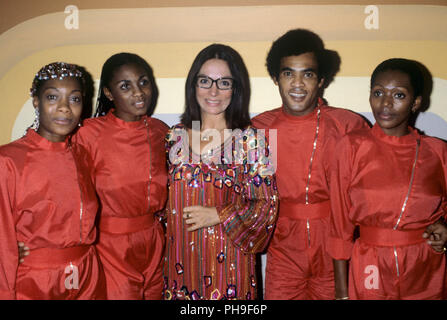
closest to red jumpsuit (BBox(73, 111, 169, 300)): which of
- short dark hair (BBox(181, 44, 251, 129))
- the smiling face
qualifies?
short dark hair (BBox(181, 44, 251, 129))

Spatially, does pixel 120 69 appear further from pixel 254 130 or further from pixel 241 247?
pixel 241 247

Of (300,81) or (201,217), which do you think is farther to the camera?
(300,81)

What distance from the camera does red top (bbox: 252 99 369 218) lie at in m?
2.49

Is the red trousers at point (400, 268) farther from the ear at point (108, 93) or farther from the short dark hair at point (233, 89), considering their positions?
the ear at point (108, 93)

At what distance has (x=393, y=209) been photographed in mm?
2139

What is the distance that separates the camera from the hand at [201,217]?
2273 mm

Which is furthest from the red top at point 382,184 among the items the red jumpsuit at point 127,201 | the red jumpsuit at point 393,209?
the red jumpsuit at point 127,201

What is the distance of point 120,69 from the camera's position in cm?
253

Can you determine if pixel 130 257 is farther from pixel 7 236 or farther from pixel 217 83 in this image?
pixel 217 83

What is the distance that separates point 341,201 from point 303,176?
323mm

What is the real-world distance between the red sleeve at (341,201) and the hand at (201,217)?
0.71m

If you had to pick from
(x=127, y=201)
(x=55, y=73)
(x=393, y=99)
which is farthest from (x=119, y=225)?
(x=393, y=99)

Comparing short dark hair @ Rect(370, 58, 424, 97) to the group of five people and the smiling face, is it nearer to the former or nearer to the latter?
the group of five people

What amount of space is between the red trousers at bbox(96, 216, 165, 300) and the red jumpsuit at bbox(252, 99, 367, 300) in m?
0.80
